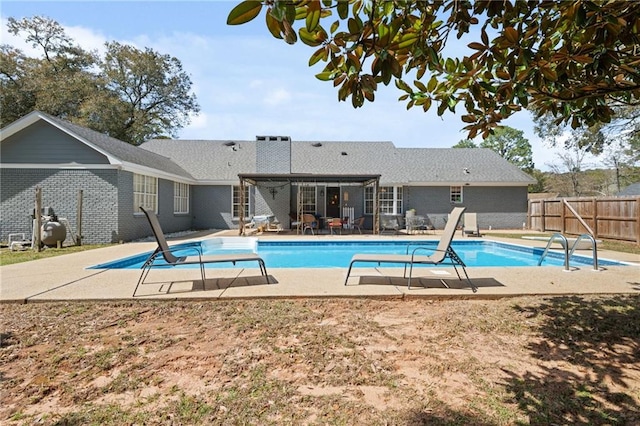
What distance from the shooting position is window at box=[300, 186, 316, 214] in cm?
1919

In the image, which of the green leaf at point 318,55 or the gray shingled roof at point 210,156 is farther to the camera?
the gray shingled roof at point 210,156

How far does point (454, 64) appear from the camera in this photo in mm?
2877

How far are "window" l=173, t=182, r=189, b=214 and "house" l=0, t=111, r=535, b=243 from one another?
0.05 meters

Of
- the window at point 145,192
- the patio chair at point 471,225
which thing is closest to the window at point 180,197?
the window at point 145,192

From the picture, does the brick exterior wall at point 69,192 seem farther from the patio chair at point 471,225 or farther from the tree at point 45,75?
the tree at point 45,75

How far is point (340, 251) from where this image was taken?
39.6 feet

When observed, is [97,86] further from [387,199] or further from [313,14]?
[313,14]

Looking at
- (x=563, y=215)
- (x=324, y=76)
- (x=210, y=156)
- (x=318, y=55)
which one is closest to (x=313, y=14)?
(x=318, y=55)

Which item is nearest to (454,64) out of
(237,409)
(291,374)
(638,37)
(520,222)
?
(638,37)

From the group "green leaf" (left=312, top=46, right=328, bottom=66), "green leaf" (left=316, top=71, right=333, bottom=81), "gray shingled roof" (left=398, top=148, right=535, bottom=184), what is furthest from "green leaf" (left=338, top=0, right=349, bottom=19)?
"gray shingled roof" (left=398, top=148, right=535, bottom=184)

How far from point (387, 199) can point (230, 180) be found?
911cm

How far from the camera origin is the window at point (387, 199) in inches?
746

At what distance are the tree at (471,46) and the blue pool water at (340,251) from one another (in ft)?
22.1

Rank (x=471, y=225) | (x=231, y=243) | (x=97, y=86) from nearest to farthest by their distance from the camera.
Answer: (x=231, y=243) → (x=471, y=225) → (x=97, y=86)
